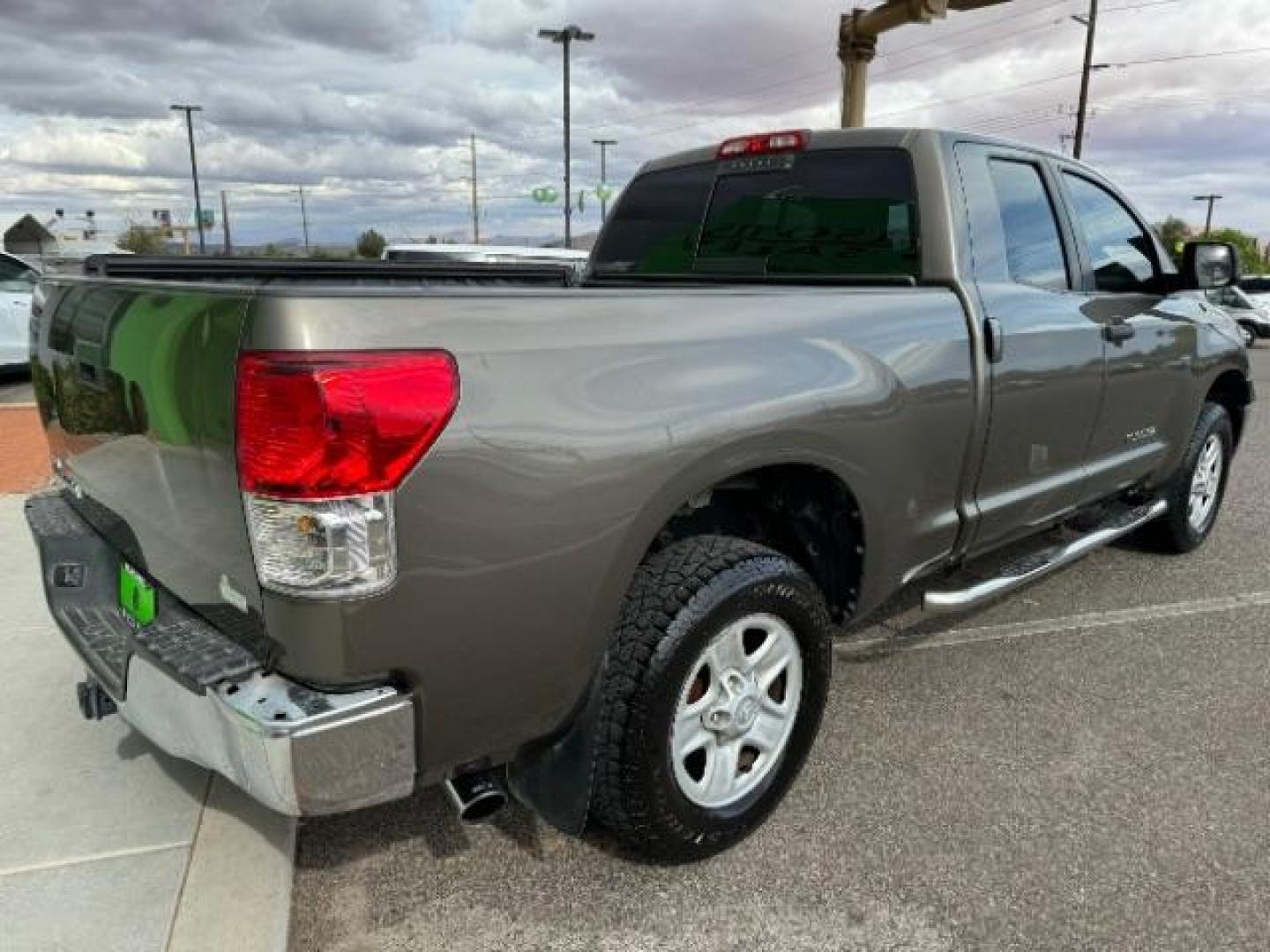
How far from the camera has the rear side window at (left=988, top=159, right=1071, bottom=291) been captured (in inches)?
136

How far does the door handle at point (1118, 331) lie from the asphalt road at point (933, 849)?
1.27m

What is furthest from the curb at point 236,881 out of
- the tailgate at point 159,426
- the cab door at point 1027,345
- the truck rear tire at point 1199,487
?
the truck rear tire at point 1199,487

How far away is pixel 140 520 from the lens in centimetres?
229

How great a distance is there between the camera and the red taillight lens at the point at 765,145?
3.59m

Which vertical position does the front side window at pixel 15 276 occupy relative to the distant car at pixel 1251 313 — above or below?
above

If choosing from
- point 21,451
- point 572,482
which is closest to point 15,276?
point 21,451

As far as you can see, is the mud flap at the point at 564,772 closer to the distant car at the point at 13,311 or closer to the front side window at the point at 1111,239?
the front side window at the point at 1111,239

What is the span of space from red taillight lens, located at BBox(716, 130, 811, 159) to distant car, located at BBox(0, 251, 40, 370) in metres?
9.69

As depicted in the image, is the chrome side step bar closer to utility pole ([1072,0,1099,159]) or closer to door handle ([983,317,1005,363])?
door handle ([983,317,1005,363])

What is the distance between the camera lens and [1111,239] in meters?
4.20

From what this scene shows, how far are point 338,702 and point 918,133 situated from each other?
257cm

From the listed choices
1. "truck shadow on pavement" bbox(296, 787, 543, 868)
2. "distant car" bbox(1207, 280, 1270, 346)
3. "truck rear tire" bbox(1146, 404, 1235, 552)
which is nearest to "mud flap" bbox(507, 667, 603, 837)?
"truck shadow on pavement" bbox(296, 787, 543, 868)

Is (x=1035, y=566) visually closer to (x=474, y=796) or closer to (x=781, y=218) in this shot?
(x=781, y=218)

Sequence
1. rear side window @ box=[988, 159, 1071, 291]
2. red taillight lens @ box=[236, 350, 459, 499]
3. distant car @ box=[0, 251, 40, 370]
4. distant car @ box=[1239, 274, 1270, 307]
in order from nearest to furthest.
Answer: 1. red taillight lens @ box=[236, 350, 459, 499]
2. rear side window @ box=[988, 159, 1071, 291]
3. distant car @ box=[0, 251, 40, 370]
4. distant car @ box=[1239, 274, 1270, 307]
